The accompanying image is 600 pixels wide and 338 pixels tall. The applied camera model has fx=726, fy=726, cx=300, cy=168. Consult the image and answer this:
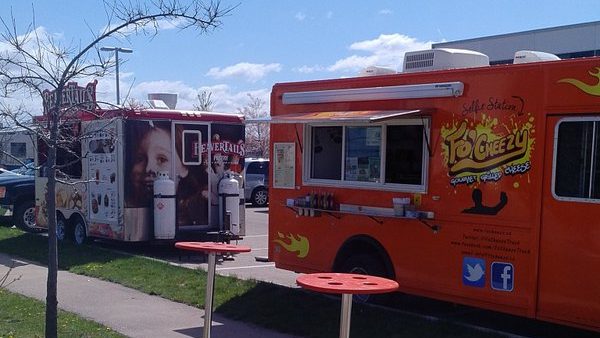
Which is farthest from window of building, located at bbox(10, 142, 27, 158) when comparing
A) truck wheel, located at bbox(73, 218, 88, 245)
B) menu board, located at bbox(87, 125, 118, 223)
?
truck wheel, located at bbox(73, 218, 88, 245)

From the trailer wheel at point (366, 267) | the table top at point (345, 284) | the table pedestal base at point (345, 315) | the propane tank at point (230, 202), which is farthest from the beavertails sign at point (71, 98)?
the propane tank at point (230, 202)

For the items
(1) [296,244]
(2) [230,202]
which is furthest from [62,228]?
(1) [296,244]

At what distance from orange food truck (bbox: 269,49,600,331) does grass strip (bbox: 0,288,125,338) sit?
264cm

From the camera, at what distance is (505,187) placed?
22.0 ft

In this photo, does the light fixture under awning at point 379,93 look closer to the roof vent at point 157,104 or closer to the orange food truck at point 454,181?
the orange food truck at point 454,181

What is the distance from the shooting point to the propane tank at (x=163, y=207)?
12484 millimetres

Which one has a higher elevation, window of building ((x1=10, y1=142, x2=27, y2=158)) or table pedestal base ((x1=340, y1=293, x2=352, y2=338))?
window of building ((x1=10, y1=142, x2=27, y2=158))

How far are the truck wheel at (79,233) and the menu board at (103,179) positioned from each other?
1.94 ft

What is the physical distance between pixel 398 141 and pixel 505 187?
1498 mm

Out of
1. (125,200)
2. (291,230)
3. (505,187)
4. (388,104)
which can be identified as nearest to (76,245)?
(125,200)

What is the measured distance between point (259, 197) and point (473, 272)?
18.8 m

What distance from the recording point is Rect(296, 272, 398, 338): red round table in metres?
4.25

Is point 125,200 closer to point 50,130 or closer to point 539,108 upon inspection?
point 50,130

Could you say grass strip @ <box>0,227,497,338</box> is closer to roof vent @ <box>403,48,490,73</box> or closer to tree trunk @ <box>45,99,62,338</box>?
tree trunk @ <box>45,99,62,338</box>
